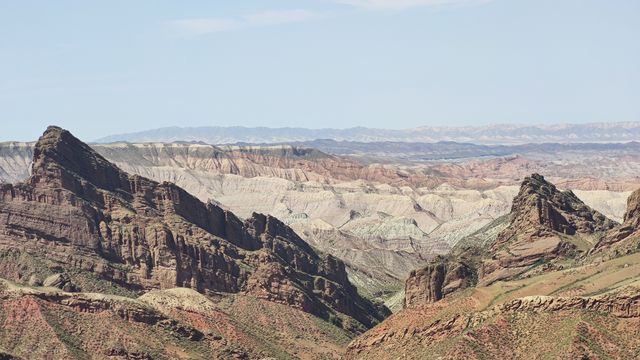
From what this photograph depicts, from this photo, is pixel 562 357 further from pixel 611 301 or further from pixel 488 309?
pixel 488 309

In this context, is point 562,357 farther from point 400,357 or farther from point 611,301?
point 400,357

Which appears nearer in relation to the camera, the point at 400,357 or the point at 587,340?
the point at 587,340

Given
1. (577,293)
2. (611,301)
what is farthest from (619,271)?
(611,301)

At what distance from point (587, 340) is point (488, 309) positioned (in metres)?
27.9

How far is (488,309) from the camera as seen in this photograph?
628ft

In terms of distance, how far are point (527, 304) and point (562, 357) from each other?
17318mm

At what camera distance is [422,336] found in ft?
638

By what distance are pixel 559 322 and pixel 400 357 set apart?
2705cm

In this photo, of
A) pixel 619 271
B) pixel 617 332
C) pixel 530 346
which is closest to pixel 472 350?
pixel 530 346

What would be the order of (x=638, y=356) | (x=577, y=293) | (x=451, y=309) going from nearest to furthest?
(x=638, y=356) → (x=577, y=293) → (x=451, y=309)

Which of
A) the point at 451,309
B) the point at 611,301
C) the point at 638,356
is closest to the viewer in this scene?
the point at 638,356

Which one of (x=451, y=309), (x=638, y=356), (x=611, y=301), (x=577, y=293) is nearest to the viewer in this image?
(x=638, y=356)

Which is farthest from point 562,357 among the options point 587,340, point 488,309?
point 488,309

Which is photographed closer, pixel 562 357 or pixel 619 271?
pixel 562 357
